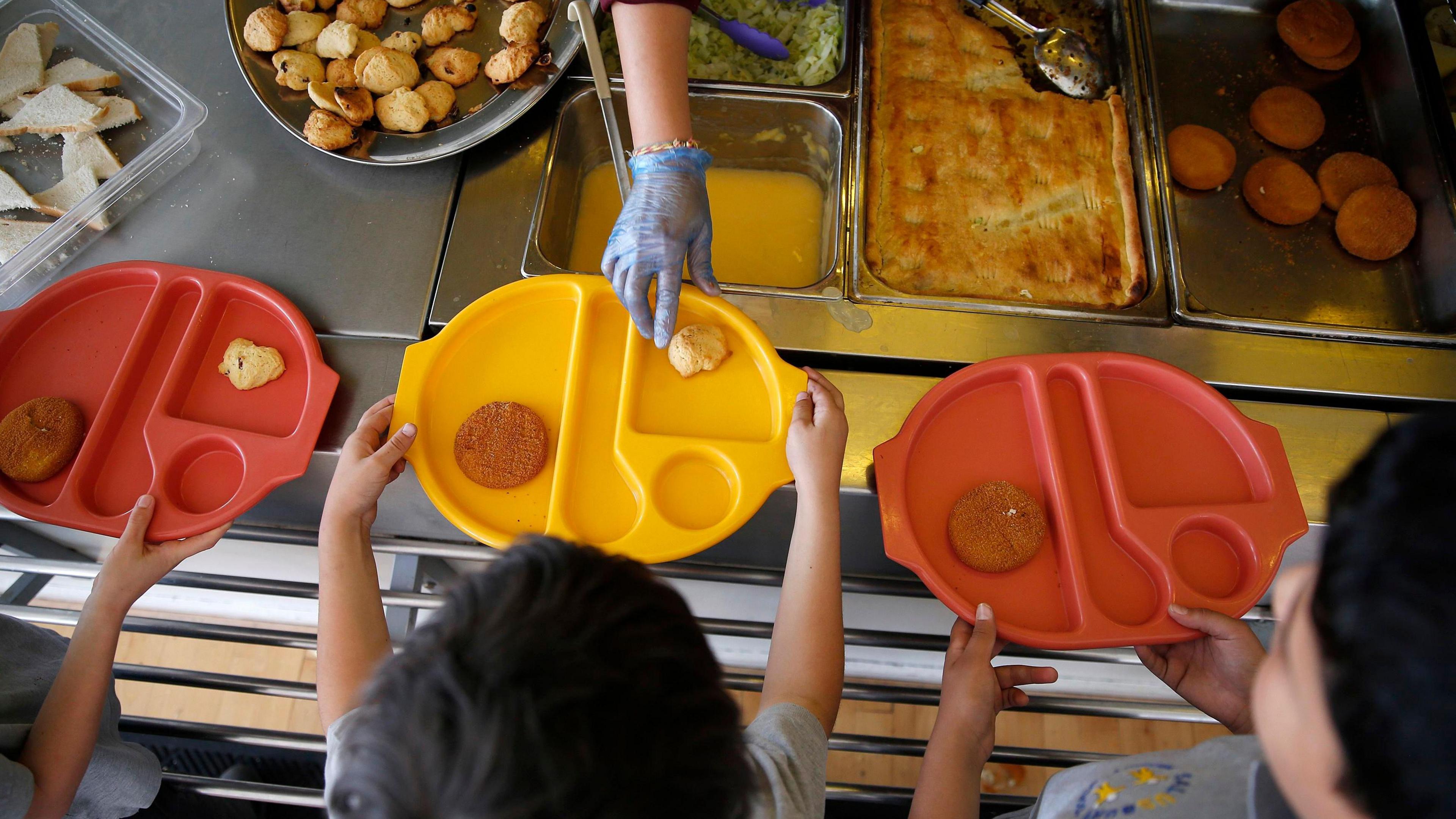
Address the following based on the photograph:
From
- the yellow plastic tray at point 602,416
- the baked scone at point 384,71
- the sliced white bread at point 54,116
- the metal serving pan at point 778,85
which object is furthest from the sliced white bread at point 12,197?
the metal serving pan at point 778,85

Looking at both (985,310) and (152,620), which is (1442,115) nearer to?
(985,310)

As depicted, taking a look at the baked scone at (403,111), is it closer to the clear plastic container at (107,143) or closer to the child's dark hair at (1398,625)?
the clear plastic container at (107,143)

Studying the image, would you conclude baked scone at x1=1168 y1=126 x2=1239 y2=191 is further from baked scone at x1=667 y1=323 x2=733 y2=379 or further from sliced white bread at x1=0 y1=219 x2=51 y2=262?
sliced white bread at x1=0 y1=219 x2=51 y2=262

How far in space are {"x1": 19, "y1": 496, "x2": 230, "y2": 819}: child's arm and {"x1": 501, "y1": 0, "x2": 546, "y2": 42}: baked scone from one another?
1.27 m

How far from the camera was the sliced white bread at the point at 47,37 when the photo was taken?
5.85ft

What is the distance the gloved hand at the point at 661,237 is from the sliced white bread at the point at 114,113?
1.33 m

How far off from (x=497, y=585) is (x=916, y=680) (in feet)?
6.39

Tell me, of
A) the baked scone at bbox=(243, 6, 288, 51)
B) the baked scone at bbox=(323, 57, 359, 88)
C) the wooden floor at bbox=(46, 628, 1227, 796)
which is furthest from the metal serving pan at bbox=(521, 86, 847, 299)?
the wooden floor at bbox=(46, 628, 1227, 796)

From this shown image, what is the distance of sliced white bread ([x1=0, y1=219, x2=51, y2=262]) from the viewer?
1572 millimetres

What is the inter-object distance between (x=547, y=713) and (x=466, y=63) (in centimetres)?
163

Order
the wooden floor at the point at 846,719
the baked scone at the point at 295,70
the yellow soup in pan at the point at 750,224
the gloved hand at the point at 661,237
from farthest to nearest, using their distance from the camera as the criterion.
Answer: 1. the wooden floor at the point at 846,719
2. the yellow soup in pan at the point at 750,224
3. the baked scone at the point at 295,70
4. the gloved hand at the point at 661,237

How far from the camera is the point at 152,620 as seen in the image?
1.54 m

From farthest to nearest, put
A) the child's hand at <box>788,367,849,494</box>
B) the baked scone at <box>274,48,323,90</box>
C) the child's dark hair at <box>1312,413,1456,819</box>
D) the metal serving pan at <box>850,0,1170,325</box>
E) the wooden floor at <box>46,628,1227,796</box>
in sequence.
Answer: the wooden floor at <box>46,628,1227,796</box> → the baked scone at <box>274,48,323,90</box> → the metal serving pan at <box>850,0,1170,325</box> → the child's hand at <box>788,367,849,494</box> → the child's dark hair at <box>1312,413,1456,819</box>

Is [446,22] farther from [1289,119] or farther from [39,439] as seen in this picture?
[1289,119]
